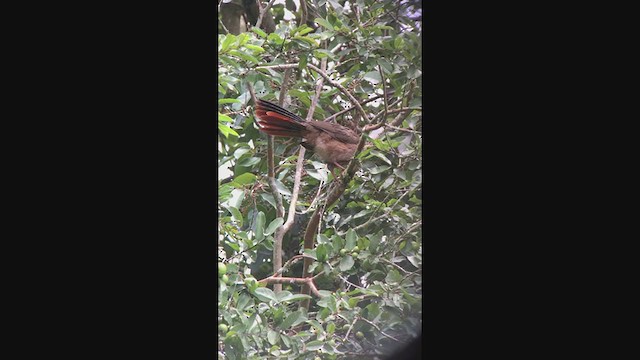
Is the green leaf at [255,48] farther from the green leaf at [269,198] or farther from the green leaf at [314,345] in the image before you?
the green leaf at [314,345]

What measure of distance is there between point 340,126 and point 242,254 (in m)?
0.44

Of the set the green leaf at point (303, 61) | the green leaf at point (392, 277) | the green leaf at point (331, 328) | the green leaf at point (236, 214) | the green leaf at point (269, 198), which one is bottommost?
the green leaf at point (331, 328)

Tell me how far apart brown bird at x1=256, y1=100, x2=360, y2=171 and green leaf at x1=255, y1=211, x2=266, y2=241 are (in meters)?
0.22

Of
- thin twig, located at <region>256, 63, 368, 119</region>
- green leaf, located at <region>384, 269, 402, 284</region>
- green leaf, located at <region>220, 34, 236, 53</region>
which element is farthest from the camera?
green leaf, located at <region>384, 269, 402, 284</region>

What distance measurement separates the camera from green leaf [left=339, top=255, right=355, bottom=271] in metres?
2.46

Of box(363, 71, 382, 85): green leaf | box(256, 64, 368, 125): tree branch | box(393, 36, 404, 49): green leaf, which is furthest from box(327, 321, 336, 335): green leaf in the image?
box(393, 36, 404, 49): green leaf

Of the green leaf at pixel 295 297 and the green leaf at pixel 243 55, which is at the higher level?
the green leaf at pixel 243 55

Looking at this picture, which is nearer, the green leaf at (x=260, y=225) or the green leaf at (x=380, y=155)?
the green leaf at (x=260, y=225)

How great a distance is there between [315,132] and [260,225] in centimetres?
30

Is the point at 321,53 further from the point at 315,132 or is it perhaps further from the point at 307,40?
the point at 315,132

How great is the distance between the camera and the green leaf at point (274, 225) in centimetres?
239

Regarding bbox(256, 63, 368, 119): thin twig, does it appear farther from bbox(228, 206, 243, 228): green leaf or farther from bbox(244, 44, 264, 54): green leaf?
bbox(228, 206, 243, 228): green leaf

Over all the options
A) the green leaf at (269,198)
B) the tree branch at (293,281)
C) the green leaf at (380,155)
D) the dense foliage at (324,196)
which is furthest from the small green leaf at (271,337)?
the green leaf at (380,155)

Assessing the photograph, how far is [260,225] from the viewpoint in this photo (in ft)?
7.82
